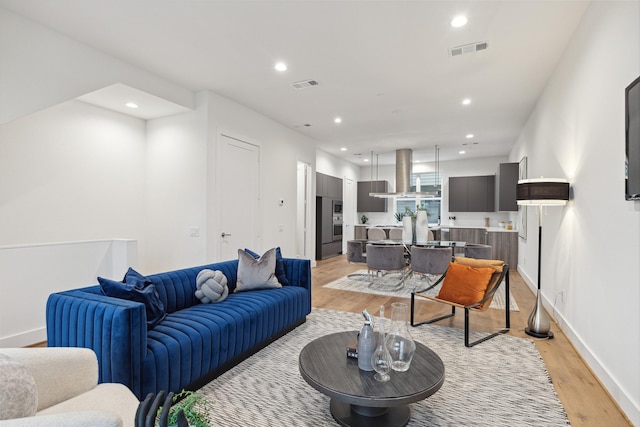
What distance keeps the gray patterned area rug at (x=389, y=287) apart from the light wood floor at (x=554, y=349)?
0.19 meters

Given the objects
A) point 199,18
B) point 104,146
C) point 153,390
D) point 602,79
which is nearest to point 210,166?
point 104,146

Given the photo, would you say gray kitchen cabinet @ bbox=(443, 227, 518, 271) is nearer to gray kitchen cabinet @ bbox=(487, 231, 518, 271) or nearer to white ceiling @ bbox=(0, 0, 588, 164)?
gray kitchen cabinet @ bbox=(487, 231, 518, 271)

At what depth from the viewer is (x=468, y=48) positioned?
11.4 feet

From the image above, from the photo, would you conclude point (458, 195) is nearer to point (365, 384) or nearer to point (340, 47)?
point (340, 47)

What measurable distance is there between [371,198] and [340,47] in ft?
24.5

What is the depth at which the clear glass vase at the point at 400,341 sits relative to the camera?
1.93 metres

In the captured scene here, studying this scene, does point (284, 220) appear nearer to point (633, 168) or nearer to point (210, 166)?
point (210, 166)

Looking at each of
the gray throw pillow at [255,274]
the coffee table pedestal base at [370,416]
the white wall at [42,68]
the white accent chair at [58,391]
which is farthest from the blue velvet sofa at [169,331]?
the white wall at [42,68]

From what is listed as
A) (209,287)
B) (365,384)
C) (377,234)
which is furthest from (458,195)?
(365,384)

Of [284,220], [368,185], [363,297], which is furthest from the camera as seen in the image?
[368,185]

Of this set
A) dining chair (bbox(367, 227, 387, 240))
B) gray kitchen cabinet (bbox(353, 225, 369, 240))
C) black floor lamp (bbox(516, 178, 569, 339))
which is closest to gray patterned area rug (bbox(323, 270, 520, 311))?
dining chair (bbox(367, 227, 387, 240))

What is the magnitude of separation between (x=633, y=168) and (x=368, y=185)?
8.86 meters

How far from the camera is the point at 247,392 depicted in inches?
91.6

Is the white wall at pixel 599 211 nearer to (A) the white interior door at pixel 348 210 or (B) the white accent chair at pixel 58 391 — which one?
(B) the white accent chair at pixel 58 391
